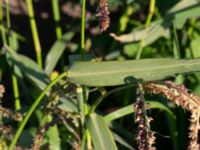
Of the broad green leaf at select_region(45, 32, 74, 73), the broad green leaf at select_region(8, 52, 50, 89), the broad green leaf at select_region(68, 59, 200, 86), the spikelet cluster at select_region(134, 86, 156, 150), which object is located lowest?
the spikelet cluster at select_region(134, 86, 156, 150)

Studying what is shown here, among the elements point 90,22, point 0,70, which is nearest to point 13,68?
point 0,70

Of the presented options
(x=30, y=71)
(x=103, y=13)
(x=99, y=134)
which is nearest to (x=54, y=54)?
(x=30, y=71)

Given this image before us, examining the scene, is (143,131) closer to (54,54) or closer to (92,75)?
(92,75)

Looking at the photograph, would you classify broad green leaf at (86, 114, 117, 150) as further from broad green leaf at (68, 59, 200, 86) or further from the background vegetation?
broad green leaf at (68, 59, 200, 86)

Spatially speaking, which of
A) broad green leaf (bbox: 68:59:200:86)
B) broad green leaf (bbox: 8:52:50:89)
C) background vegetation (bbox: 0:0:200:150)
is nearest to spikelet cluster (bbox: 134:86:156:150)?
background vegetation (bbox: 0:0:200:150)

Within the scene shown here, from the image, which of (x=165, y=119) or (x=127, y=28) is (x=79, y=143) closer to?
(x=165, y=119)

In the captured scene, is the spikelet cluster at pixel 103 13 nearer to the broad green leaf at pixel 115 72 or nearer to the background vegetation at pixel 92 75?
the background vegetation at pixel 92 75

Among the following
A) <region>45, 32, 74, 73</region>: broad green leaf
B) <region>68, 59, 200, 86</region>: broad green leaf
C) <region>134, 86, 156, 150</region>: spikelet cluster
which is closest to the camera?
<region>134, 86, 156, 150</region>: spikelet cluster

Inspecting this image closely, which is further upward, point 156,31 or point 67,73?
point 156,31
